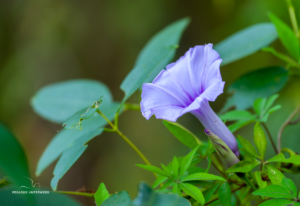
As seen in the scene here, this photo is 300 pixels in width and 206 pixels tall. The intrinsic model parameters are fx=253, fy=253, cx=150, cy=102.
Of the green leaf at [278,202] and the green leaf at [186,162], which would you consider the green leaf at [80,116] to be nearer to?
the green leaf at [186,162]

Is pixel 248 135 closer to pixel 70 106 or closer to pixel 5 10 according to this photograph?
pixel 70 106

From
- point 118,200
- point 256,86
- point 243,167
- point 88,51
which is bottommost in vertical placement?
point 256,86

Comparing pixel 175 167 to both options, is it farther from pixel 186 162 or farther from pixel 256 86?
pixel 256 86

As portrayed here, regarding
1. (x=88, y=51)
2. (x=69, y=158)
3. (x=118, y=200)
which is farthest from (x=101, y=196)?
(x=88, y=51)

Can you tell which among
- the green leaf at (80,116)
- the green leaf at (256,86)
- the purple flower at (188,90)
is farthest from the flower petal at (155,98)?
the green leaf at (256,86)

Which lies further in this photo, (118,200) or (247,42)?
(247,42)

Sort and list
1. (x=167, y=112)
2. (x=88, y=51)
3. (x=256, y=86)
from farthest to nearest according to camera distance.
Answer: (x=88, y=51) → (x=256, y=86) → (x=167, y=112)
